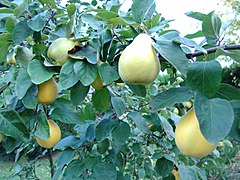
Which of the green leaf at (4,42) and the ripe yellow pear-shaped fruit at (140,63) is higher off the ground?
the ripe yellow pear-shaped fruit at (140,63)

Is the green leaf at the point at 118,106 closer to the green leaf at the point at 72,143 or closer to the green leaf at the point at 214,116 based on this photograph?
the green leaf at the point at 72,143

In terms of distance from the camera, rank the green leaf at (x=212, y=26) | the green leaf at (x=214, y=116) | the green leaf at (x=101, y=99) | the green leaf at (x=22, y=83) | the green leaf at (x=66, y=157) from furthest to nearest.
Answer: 1. the green leaf at (x=66, y=157)
2. the green leaf at (x=101, y=99)
3. the green leaf at (x=22, y=83)
4. the green leaf at (x=212, y=26)
5. the green leaf at (x=214, y=116)

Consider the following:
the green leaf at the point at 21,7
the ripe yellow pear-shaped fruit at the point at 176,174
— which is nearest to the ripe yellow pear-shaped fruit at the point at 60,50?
the green leaf at the point at 21,7

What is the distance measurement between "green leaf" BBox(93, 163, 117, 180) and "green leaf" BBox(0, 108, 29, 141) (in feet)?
1.18

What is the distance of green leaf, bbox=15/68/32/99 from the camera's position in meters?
0.75

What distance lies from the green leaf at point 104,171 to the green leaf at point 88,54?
1.58ft

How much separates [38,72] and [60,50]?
2.7 inches

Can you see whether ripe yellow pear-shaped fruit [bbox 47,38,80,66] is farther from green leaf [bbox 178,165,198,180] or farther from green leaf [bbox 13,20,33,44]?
green leaf [bbox 178,165,198,180]

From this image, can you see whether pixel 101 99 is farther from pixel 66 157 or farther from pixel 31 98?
pixel 66 157

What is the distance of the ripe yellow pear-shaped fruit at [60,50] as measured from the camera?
726 millimetres

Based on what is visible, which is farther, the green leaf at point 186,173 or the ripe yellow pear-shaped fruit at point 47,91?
the green leaf at point 186,173

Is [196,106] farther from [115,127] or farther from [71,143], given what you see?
[71,143]

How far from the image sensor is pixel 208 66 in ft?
1.84

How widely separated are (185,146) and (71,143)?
0.63 metres
